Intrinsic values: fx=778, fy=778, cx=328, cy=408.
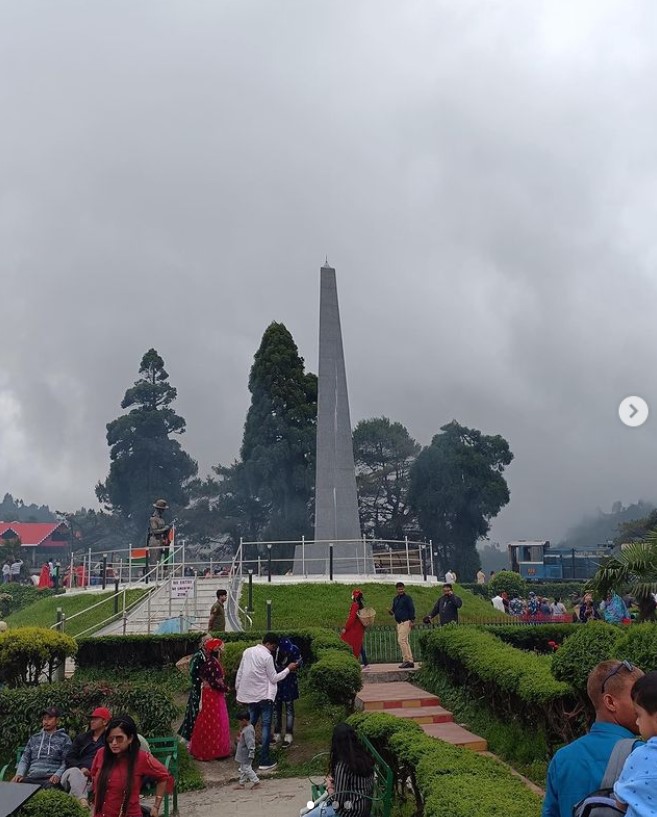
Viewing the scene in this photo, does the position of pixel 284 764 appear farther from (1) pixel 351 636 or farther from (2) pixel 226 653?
(1) pixel 351 636

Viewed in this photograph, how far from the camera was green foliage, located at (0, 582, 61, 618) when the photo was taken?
33.7 metres

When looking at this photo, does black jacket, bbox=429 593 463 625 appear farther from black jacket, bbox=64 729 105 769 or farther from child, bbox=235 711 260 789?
black jacket, bbox=64 729 105 769

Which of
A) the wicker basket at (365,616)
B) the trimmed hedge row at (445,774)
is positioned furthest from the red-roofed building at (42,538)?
the trimmed hedge row at (445,774)

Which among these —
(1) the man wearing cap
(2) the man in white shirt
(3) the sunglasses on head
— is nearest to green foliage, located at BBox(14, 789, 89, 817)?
(1) the man wearing cap

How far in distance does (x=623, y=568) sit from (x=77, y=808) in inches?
356

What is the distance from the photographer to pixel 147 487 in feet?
200

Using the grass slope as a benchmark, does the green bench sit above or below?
below

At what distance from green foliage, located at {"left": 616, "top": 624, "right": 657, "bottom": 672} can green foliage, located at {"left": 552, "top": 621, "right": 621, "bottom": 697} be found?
Result: 0.33 feet

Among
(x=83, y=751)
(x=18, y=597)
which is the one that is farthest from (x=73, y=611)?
(x=83, y=751)

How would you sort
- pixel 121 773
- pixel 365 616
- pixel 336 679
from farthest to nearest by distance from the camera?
pixel 365 616
pixel 336 679
pixel 121 773

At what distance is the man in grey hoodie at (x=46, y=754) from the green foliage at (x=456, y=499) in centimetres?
4981

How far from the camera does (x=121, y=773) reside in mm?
5301

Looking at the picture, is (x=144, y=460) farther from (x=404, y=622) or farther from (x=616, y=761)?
(x=616, y=761)

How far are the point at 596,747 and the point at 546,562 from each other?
170 feet
